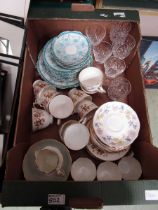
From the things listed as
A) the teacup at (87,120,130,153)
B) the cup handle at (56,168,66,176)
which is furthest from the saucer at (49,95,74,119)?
the cup handle at (56,168,66,176)

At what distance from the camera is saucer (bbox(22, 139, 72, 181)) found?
0.82m

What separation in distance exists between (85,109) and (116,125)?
131mm

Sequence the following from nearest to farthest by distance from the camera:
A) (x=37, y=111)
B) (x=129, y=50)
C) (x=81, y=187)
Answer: (x=81, y=187) < (x=37, y=111) < (x=129, y=50)

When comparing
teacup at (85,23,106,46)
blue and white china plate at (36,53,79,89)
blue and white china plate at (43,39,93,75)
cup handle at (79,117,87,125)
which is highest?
teacup at (85,23,106,46)

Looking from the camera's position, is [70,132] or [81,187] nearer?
[81,187]

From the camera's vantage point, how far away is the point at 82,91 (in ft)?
3.26

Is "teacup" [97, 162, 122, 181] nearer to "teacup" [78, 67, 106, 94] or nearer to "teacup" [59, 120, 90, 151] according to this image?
"teacup" [59, 120, 90, 151]

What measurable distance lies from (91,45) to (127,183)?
1.96 ft

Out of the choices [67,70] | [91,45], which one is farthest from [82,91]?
[91,45]

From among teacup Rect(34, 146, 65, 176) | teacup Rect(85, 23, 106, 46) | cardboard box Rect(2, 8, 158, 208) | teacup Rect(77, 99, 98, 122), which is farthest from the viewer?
teacup Rect(85, 23, 106, 46)

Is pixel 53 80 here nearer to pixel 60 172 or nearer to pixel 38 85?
pixel 38 85

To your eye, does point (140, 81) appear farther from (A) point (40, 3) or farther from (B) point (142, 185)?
(A) point (40, 3)

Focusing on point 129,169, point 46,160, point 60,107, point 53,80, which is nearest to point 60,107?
point 60,107

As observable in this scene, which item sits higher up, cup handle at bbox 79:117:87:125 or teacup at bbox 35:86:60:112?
teacup at bbox 35:86:60:112
